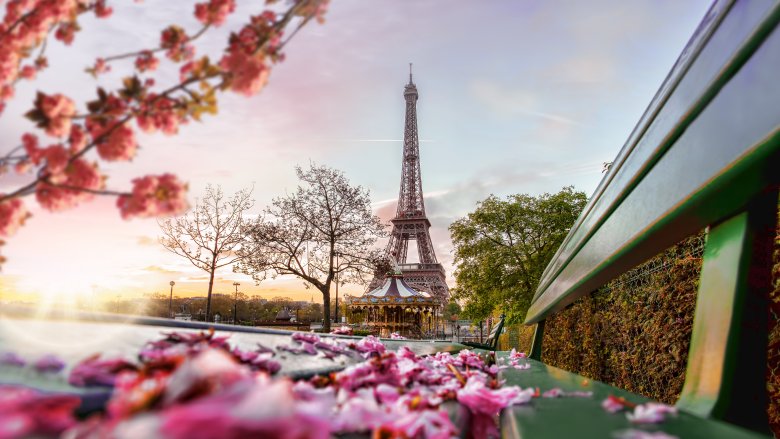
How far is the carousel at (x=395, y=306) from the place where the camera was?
995 inches

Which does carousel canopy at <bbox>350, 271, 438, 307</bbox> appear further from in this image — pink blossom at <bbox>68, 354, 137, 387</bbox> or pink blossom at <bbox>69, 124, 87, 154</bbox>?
pink blossom at <bbox>68, 354, 137, 387</bbox>

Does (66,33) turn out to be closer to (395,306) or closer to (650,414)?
(650,414)

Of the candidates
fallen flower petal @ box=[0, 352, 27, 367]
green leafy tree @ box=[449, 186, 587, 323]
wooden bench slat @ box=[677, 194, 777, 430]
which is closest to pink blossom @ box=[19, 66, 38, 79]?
fallen flower petal @ box=[0, 352, 27, 367]

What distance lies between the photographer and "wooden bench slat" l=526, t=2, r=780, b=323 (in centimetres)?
72

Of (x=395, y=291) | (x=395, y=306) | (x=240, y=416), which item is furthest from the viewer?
(x=395, y=306)

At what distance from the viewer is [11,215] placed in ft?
3.62

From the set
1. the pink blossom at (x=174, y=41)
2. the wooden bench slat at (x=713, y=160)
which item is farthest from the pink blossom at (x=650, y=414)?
the pink blossom at (x=174, y=41)

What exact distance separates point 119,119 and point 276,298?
84.7 meters

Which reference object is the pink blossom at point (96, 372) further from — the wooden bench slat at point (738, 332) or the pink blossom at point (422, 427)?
the wooden bench slat at point (738, 332)

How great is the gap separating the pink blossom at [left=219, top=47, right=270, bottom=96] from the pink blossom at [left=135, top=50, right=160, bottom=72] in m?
0.30

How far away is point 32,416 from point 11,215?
0.93m

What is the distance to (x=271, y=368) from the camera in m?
1.11

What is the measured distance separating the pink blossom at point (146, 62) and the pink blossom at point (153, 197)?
0.36 m

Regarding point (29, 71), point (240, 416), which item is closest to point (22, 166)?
point (29, 71)
